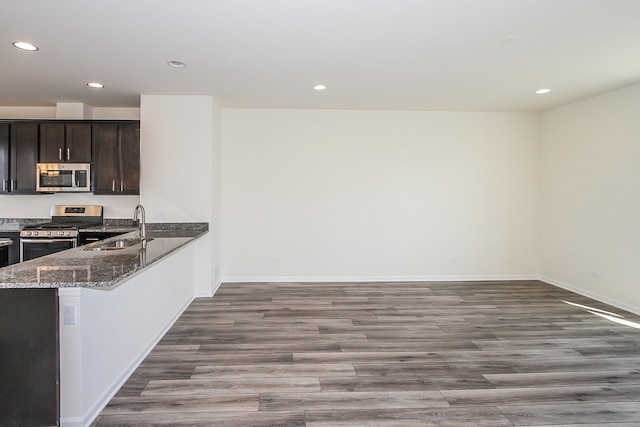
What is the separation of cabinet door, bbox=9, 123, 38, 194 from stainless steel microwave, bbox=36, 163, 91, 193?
0.13 meters

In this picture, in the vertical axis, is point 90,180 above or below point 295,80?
below

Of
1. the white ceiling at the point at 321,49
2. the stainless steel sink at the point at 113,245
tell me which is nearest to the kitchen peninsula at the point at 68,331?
the stainless steel sink at the point at 113,245

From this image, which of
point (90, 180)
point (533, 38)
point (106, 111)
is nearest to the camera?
point (533, 38)

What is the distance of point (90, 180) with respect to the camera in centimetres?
500

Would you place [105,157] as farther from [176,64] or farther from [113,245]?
[176,64]

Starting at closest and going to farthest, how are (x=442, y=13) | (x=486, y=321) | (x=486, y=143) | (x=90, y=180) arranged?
(x=442, y=13), (x=486, y=321), (x=90, y=180), (x=486, y=143)

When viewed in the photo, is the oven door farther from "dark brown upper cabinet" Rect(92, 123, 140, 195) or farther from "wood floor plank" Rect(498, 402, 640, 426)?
"wood floor plank" Rect(498, 402, 640, 426)

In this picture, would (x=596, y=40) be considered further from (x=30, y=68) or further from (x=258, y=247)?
(x=30, y=68)

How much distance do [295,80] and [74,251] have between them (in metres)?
2.88

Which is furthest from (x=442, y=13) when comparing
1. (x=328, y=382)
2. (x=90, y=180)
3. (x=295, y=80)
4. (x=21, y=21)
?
(x=90, y=180)

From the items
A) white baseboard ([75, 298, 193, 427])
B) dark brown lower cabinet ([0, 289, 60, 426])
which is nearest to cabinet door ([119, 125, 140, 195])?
white baseboard ([75, 298, 193, 427])

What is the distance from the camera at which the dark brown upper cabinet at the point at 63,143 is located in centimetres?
499

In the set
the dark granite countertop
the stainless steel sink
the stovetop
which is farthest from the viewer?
the stovetop

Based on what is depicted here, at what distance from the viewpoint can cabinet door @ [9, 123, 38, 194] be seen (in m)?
4.96
